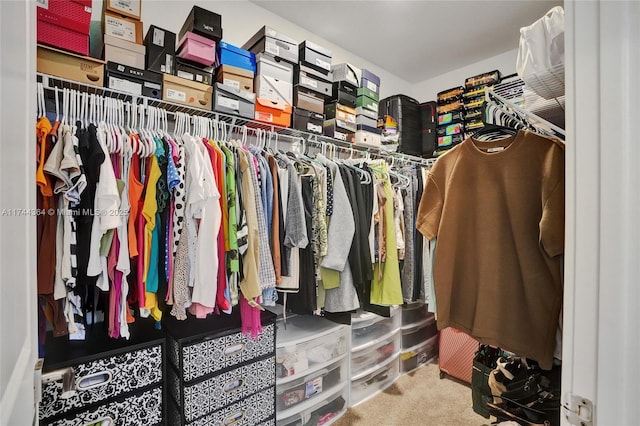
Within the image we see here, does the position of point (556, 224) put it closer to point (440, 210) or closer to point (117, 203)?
point (440, 210)

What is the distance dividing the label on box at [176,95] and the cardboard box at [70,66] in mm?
267

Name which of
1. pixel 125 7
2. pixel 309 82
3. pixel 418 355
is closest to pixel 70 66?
pixel 125 7

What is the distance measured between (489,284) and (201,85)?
1588 millimetres

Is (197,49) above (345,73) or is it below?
below

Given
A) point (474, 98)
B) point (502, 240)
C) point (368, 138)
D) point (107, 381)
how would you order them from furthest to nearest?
1. point (474, 98)
2. point (368, 138)
3. point (107, 381)
4. point (502, 240)

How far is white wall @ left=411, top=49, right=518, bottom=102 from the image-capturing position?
2.67 meters

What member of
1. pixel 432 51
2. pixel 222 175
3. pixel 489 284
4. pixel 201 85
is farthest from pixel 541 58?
pixel 432 51

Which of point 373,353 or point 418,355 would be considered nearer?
point 373,353

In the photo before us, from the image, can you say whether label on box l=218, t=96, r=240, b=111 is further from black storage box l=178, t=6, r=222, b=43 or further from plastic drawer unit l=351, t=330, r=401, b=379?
plastic drawer unit l=351, t=330, r=401, b=379

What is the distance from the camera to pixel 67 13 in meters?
1.20

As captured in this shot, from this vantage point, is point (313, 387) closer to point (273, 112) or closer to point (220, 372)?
point (220, 372)

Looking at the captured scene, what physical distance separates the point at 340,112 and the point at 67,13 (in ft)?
5.02

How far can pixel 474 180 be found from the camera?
1052mm

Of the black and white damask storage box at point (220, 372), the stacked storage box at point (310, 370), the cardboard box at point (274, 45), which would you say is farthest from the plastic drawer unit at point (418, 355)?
the cardboard box at point (274, 45)
